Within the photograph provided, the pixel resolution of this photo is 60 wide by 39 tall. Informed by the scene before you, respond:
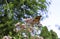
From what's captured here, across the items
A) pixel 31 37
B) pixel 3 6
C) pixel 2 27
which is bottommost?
pixel 31 37

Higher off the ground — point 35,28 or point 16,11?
point 16,11

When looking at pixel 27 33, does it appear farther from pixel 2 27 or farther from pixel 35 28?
pixel 2 27

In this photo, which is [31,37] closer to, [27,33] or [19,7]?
[27,33]

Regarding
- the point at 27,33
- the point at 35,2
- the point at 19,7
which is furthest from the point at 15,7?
the point at 27,33

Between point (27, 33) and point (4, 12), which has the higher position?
point (4, 12)

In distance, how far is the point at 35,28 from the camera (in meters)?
3.55

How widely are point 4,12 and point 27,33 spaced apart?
17.6 metres

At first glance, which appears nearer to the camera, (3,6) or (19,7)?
(3,6)

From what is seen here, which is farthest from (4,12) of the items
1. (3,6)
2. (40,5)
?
(40,5)

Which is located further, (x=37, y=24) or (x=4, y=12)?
(x=4, y=12)

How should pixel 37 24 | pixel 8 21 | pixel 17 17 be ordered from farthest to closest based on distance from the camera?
pixel 17 17 → pixel 8 21 → pixel 37 24

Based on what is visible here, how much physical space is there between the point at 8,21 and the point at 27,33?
17.2m

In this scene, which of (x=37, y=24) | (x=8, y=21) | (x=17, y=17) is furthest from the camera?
(x=17, y=17)

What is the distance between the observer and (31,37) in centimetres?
362
